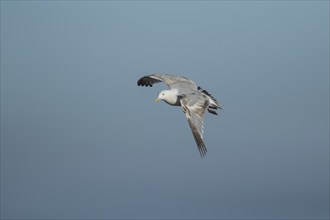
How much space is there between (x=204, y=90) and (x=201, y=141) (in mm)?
5549

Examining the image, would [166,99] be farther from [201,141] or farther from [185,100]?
[201,141]

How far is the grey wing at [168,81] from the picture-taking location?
101 feet

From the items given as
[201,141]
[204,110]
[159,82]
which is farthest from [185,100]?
[159,82]

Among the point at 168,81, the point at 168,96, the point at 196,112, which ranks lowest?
the point at 196,112

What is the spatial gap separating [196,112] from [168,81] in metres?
5.09

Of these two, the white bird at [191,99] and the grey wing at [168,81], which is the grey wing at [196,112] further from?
the grey wing at [168,81]

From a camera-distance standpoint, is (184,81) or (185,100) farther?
(184,81)

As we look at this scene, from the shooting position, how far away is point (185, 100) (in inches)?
1083

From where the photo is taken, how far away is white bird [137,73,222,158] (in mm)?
26047

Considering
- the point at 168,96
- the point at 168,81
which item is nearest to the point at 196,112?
the point at 168,96

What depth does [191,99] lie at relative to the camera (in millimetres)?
27578

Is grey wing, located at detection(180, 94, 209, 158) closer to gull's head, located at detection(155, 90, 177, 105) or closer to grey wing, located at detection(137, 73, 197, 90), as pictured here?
gull's head, located at detection(155, 90, 177, 105)

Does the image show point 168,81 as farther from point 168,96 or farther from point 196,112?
point 196,112

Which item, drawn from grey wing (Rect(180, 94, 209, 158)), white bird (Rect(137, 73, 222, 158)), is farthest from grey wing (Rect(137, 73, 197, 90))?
grey wing (Rect(180, 94, 209, 158))
